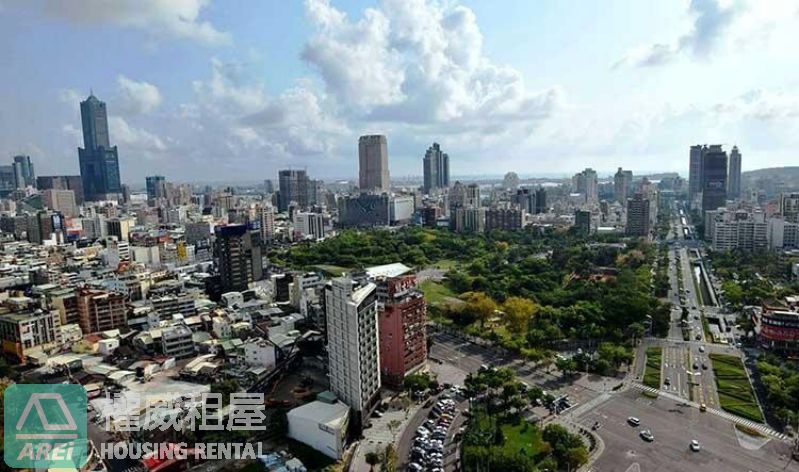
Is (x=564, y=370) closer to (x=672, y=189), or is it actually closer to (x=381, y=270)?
(x=381, y=270)

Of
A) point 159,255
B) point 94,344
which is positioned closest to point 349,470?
point 94,344

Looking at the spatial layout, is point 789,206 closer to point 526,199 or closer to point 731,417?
point 526,199

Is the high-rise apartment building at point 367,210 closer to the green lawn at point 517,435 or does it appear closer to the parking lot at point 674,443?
the parking lot at point 674,443

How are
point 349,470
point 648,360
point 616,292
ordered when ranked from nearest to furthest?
point 349,470, point 648,360, point 616,292

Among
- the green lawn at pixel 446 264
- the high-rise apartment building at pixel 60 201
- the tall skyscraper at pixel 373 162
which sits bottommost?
the green lawn at pixel 446 264

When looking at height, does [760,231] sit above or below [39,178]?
below

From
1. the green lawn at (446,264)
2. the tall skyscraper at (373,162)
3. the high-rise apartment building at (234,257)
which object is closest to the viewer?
the high-rise apartment building at (234,257)

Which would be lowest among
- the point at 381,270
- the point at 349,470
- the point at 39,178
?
the point at 349,470

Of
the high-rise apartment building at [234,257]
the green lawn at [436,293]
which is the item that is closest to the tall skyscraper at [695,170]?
the green lawn at [436,293]
